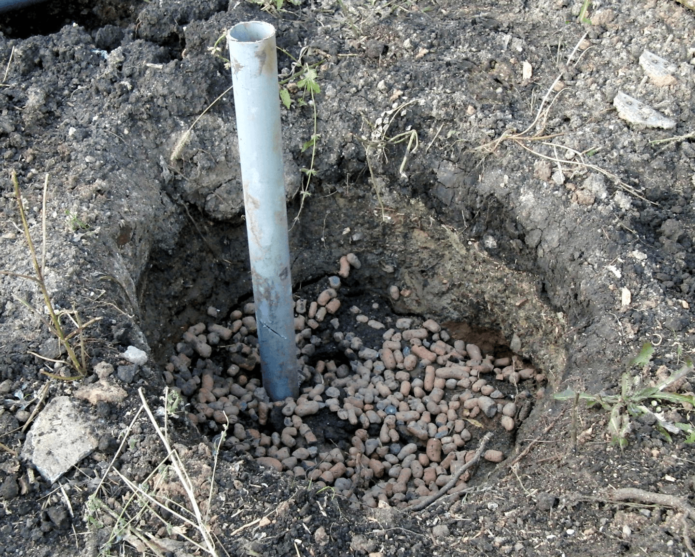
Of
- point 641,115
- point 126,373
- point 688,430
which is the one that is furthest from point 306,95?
point 688,430

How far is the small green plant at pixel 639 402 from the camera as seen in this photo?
228 centimetres

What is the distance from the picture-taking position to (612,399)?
240cm

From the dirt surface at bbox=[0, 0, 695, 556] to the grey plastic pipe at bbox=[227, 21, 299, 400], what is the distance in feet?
1.73

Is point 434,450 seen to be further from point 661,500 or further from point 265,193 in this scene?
point 265,193

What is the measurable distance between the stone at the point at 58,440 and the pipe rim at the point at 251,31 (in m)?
1.30

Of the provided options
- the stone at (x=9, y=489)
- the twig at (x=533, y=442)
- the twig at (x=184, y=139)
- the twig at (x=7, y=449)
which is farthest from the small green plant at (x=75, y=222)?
the twig at (x=533, y=442)

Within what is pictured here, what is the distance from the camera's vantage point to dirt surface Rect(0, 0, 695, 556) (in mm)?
2229

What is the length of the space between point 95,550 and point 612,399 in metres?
1.70

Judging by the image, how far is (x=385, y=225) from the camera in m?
3.55

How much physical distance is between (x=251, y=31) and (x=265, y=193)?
0.56m

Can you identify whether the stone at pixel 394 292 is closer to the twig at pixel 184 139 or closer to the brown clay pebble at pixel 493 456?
the brown clay pebble at pixel 493 456

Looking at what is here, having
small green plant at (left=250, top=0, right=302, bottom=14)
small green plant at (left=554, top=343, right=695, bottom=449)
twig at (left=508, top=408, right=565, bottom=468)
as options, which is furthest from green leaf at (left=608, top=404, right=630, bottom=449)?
small green plant at (left=250, top=0, right=302, bottom=14)

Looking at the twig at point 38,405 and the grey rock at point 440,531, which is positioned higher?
the twig at point 38,405

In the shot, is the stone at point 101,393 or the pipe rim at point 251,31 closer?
the pipe rim at point 251,31
